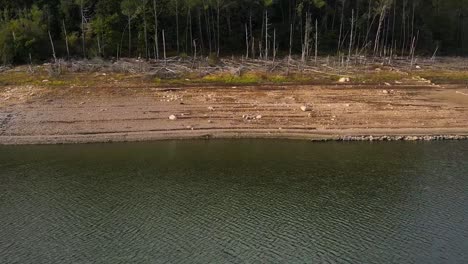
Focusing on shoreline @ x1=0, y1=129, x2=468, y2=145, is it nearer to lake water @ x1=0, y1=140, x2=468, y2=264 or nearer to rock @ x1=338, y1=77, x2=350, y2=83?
lake water @ x1=0, y1=140, x2=468, y2=264

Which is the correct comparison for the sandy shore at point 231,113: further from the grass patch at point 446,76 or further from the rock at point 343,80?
the grass patch at point 446,76

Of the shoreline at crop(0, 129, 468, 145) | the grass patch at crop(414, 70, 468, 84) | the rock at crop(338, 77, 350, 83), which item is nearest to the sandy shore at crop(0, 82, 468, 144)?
the shoreline at crop(0, 129, 468, 145)

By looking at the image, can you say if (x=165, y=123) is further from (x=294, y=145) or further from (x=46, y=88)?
(x=46, y=88)

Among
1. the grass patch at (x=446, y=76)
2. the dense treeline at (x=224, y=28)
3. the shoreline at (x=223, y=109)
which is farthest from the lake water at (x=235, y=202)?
the dense treeline at (x=224, y=28)

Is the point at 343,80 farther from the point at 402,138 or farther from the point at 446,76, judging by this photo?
the point at 402,138

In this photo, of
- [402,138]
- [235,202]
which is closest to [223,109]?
[402,138]

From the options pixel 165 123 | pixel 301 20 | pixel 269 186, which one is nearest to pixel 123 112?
pixel 165 123
